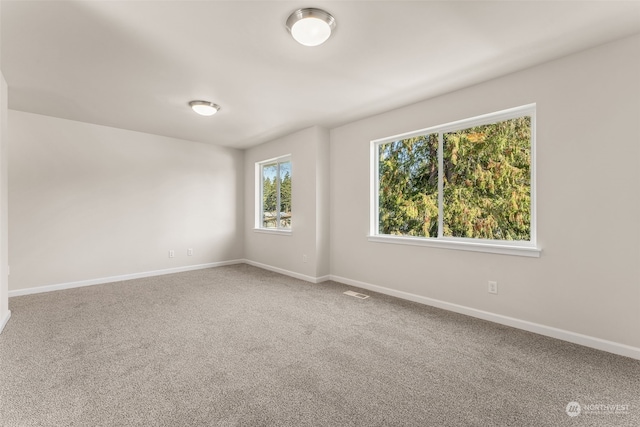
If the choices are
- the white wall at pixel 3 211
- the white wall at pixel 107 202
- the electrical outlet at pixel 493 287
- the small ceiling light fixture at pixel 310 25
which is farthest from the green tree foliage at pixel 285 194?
the white wall at pixel 3 211

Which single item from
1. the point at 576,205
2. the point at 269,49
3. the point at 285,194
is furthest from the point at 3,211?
the point at 576,205

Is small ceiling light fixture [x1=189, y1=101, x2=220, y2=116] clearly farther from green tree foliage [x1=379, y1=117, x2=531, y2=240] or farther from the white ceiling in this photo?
green tree foliage [x1=379, y1=117, x2=531, y2=240]

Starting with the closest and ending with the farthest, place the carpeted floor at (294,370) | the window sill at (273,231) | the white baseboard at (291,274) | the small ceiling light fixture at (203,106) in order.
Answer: the carpeted floor at (294,370) → the small ceiling light fixture at (203,106) → the white baseboard at (291,274) → the window sill at (273,231)

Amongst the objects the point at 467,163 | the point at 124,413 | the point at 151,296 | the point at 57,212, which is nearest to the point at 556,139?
the point at 467,163

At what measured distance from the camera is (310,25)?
196cm

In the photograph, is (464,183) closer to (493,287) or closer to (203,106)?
(493,287)

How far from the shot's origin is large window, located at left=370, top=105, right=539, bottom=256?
280 centimetres

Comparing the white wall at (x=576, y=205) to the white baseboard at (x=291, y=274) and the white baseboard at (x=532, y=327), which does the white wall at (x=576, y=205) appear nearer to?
the white baseboard at (x=532, y=327)

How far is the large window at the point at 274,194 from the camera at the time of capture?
5277 mm

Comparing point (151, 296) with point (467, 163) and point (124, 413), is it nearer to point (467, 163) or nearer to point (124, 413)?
point (124, 413)

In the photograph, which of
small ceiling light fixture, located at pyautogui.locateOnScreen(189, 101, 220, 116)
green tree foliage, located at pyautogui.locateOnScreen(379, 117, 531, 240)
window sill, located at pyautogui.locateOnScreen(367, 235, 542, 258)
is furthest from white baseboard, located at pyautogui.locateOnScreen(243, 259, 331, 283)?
small ceiling light fixture, located at pyautogui.locateOnScreen(189, 101, 220, 116)

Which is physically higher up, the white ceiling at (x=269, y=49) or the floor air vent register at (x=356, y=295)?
the white ceiling at (x=269, y=49)

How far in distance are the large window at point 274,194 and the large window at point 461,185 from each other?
1.85m

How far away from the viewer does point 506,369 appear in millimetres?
1981
